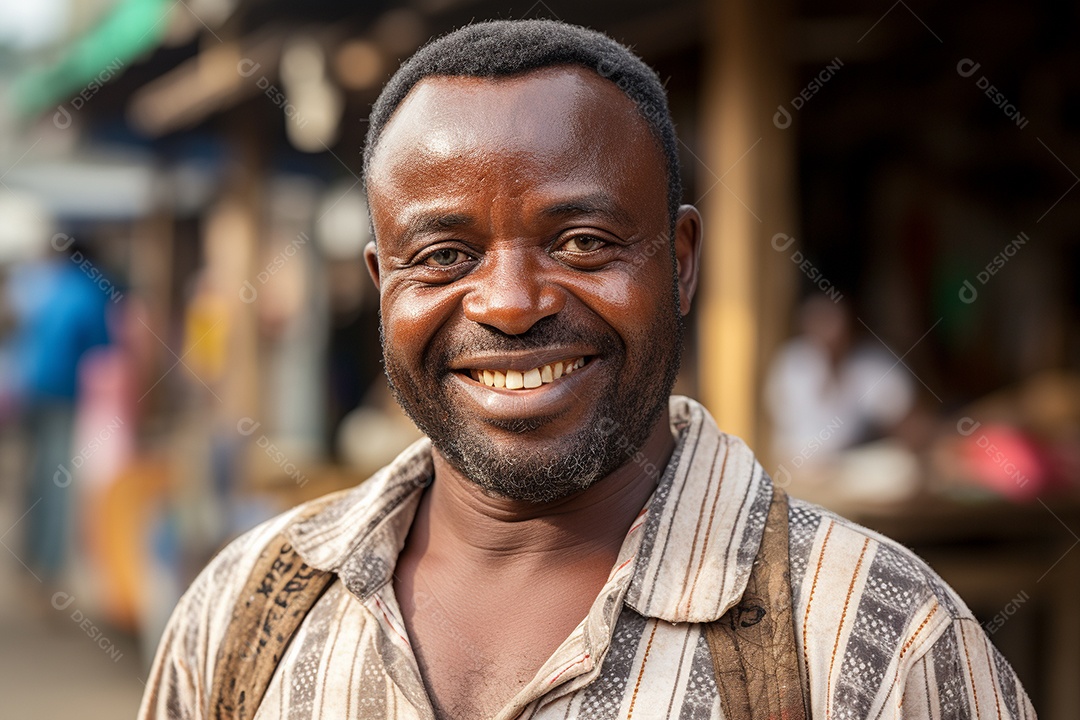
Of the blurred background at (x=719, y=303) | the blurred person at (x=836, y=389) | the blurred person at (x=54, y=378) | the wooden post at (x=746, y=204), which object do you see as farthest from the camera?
the blurred person at (x=54, y=378)

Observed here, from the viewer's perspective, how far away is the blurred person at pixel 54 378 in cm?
681

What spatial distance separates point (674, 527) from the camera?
1596 millimetres

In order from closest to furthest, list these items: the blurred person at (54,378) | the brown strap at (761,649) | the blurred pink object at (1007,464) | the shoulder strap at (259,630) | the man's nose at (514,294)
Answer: the brown strap at (761,649) < the man's nose at (514,294) < the shoulder strap at (259,630) < the blurred pink object at (1007,464) < the blurred person at (54,378)

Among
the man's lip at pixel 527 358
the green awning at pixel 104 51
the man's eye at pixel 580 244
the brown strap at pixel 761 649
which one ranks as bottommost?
the brown strap at pixel 761 649

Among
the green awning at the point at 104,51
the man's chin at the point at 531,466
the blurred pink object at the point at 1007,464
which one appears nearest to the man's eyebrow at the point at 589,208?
the man's chin at the point at 531,466

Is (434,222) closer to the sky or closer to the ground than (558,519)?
closer to the sky

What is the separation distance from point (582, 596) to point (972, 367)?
6506 mm

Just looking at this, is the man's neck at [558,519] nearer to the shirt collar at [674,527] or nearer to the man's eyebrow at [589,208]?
the shirt collar at [674,527]

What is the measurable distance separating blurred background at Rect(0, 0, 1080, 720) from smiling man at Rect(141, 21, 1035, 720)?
2347 millimetres

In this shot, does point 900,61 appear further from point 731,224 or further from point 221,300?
point 221,300

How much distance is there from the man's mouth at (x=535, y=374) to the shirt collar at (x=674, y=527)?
233mm

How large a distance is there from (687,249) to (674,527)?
1.38 feet

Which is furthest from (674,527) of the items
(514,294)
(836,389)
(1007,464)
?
(836,389)

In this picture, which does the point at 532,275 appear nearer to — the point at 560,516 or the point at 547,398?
the point at 547,398
